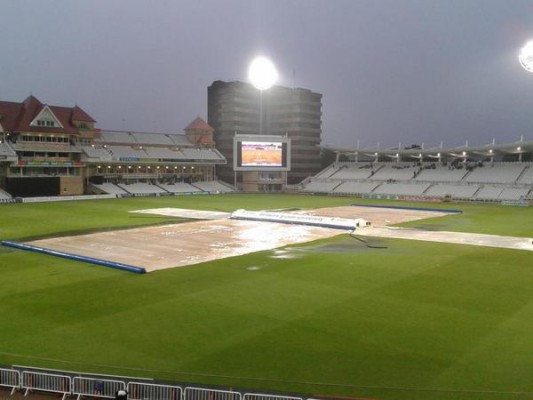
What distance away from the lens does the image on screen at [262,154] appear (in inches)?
3196

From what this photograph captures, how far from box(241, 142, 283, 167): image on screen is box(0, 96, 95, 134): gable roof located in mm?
26743

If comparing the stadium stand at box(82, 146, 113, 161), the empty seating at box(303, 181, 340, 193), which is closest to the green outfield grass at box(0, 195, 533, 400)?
the stadium stand at box(82, 146, 113, 161)

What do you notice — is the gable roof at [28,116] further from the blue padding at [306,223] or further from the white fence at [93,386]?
the white fence at [93,386]

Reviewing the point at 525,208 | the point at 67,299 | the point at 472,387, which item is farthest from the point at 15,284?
the point at 525,208

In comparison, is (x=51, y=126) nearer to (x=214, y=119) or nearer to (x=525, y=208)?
(x=214, y=119)

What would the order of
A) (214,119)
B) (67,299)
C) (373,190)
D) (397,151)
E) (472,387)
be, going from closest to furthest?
(472,387) → (67,299) → (373,190) → (397,151) → (214,119)

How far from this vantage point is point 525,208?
58031 mm

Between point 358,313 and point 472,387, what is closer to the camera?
point 472,387

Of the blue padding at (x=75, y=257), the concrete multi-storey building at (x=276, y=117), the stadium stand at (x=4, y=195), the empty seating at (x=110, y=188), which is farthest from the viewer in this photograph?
the concrete multi-storey building at (x=276, y=117)

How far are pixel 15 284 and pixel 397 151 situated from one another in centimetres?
7380

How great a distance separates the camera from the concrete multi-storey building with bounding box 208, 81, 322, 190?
112000mm

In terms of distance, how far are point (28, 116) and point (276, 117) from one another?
63.2m

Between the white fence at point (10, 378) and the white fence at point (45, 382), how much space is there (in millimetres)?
174

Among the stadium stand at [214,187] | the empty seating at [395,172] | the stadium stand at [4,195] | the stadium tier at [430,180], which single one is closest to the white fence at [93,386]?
the stadium stand at [4,195]
